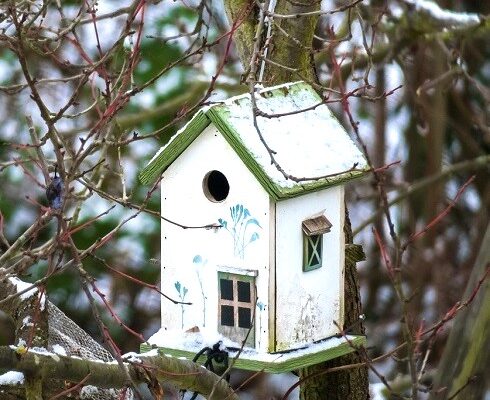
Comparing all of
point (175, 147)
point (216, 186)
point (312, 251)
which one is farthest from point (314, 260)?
point (175, 147)

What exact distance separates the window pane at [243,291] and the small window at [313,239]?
18cm

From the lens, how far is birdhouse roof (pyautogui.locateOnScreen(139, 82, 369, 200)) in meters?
3.32

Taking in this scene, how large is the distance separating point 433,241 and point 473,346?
4.14 m

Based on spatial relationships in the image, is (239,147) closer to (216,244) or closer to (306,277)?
(216,244)

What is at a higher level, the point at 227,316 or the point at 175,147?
the point at 175,147

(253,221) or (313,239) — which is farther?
(313,239)

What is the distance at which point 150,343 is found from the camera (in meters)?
3.47

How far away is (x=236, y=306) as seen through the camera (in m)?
3.42

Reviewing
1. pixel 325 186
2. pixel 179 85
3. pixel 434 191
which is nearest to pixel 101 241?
pixel 325 186

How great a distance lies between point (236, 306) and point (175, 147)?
1.58 feet

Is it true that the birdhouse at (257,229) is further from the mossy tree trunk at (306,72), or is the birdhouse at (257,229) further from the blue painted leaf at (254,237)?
the mossy tree trunk at (306,72)

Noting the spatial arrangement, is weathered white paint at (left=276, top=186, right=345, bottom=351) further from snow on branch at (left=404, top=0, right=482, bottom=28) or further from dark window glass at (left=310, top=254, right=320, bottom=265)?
snow on branch at (left=404, top=0, right=482, bottom=28)

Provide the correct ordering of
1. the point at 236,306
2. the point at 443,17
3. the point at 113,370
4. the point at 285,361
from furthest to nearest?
the point at 443,17, the point at 236,306, the point at 285,361, the point at 113,370

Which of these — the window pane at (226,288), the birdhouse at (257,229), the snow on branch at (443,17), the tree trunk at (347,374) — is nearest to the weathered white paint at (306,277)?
the birdhouse at (257,229)
